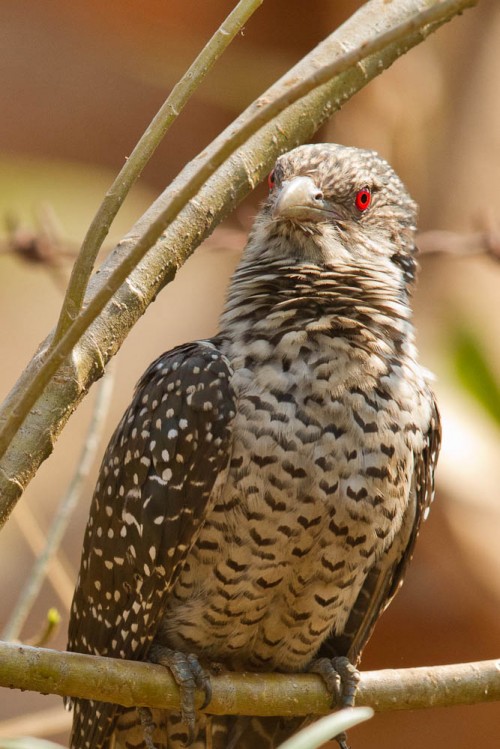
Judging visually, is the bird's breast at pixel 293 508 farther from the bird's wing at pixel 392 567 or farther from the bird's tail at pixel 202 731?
the bird's tail at pixel 202 731

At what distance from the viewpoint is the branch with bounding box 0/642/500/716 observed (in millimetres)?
1868

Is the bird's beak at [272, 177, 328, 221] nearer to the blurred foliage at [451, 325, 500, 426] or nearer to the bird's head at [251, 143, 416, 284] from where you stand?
the bird's head at [251, 143, 416, 284]

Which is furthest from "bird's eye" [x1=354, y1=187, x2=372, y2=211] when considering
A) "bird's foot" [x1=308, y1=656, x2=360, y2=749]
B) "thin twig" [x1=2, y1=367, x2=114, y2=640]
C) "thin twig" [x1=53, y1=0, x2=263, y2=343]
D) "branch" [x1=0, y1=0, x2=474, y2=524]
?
"bird's foot" [x1=308, y1=656, x2=360, y2=749]

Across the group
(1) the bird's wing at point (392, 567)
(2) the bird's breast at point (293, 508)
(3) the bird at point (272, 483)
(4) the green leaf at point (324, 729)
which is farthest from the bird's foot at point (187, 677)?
(4) the green leaf at point (324, 729)

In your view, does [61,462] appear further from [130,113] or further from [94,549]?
[94,549]

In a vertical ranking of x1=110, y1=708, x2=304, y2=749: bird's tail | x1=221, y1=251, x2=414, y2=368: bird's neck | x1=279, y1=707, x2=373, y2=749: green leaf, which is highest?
x1=221, y1=251, x2=414, y2=368: bird's neck

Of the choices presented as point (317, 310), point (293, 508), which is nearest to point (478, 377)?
point (317, 310)

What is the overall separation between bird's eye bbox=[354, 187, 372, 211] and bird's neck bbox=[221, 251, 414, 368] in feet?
0.68

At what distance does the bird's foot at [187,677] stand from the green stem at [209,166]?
1.02 meters

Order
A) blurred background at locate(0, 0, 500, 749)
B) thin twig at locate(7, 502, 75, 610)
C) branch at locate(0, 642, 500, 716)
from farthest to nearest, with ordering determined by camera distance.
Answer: blurred background at locate(0, 0, 500, 749) < thin twig at locate(7, 502, 75, 610) < branch at locate(0, 642, 500, 716)

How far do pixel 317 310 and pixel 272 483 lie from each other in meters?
0.52

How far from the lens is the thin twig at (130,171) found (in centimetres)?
176

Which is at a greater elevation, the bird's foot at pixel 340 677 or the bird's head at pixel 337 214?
the bird's head at pixel 337 214

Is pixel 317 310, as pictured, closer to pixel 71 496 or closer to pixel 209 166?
pixel 71 496
